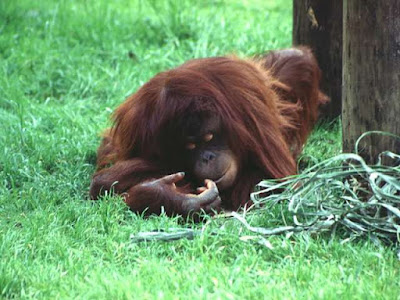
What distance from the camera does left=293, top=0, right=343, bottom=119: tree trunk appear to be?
16.5ft

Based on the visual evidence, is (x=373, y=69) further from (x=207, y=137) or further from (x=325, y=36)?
(x=325, y=36)

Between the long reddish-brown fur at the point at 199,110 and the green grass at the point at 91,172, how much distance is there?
10.4 inches

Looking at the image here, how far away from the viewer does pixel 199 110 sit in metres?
3.91

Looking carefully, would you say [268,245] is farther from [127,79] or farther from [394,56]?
[127,79]

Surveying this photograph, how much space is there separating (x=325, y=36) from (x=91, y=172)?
5.25 ft

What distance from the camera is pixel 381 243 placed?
322cm

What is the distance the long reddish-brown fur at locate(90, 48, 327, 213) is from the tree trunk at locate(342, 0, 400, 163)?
58 cm

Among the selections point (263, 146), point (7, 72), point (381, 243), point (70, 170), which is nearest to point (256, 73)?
point (263, 146)

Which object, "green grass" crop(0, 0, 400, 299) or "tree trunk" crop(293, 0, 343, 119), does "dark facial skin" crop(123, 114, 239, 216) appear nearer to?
"green grass" crop(0, 0, 400, 299)

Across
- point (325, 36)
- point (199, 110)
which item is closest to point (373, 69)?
point (199, 110)

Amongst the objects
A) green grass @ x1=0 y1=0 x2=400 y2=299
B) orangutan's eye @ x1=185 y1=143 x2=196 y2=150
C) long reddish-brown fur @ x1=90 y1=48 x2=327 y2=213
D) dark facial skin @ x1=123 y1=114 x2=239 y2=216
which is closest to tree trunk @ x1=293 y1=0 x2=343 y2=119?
green grass @ x1=0 y1=0 x2=400 y2=299

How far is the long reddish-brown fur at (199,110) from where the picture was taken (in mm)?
3920

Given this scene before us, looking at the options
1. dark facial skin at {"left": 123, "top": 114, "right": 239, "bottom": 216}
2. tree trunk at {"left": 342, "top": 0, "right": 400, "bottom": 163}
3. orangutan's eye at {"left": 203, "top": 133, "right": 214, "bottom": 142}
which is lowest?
dark facial skin at {"left": 123, "top": 114, "right": 239, "bottom": 216}

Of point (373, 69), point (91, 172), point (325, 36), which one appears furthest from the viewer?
point (325, 36)
